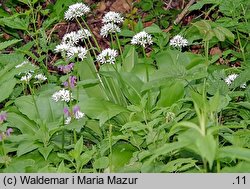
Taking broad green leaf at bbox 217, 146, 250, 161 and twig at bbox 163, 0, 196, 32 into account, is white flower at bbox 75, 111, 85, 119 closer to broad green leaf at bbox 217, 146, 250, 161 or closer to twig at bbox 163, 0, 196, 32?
broad green leaf at bbox 217, 146, 250, 161

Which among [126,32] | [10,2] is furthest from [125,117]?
[10,2]

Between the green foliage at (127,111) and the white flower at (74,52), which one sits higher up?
the white flower at (74,52)

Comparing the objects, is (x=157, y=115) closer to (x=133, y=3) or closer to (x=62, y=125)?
(x=62, y=125)

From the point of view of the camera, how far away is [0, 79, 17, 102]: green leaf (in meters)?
3.51

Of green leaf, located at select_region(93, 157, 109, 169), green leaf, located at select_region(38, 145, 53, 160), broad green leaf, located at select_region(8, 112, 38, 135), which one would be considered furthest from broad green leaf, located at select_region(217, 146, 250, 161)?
broad green leaf, located at select_region(8, 112, 38, 135)

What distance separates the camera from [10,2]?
587 centimetres

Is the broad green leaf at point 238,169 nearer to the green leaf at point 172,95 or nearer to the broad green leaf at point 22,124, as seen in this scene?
the green leaf at point 172,95

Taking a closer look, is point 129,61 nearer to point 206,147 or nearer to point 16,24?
point 16,24

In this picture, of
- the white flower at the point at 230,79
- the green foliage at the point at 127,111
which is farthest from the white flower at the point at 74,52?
the white flower at the point at 230,79

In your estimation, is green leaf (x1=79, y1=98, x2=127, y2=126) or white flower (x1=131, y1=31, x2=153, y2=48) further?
white flower (x1=131, y1=31, x2=153, y2=48)

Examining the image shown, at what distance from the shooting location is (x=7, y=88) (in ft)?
11.6

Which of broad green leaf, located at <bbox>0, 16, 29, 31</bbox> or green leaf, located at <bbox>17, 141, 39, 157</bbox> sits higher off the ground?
broad green leaf, located at <bbox>0, 16, 29, 31</bbox>

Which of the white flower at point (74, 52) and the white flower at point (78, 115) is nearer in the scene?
the white flower at point (78, 115)

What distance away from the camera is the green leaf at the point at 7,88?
3.51 metres
